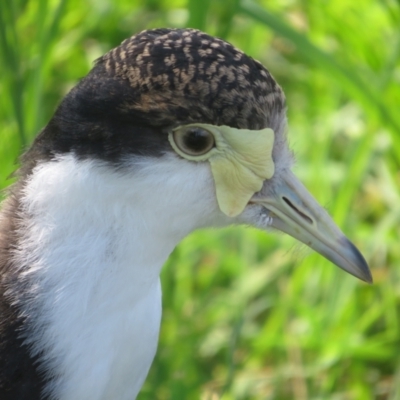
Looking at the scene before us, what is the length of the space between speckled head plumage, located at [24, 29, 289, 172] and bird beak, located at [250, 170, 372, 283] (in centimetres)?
21

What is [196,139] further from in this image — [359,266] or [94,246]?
[359,266]

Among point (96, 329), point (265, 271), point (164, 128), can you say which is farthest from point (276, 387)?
point (164, 128)

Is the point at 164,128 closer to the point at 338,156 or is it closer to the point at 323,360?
the point at 323,360

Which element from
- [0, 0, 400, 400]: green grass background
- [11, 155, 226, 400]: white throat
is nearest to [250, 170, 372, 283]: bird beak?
[11, 155, 226, 400]: white throat

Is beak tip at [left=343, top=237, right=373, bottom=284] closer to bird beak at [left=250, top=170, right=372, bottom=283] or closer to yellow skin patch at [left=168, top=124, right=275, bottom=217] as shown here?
bird beak at [left=250, top=170, right=372, bottom=283]

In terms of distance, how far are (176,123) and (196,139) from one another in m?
0.05

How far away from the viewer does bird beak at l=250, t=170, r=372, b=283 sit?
1.98 m

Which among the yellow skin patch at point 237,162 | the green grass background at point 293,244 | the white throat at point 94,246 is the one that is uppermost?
the yellow skin patch at point 237,162

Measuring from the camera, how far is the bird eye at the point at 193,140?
182cm

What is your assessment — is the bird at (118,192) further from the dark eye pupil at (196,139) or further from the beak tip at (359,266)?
the beak tip at (359,266)

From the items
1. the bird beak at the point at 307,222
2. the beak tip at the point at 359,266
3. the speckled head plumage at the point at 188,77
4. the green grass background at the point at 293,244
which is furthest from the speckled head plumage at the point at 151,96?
the green grass background at the point at 293,244

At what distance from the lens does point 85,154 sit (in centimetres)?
180

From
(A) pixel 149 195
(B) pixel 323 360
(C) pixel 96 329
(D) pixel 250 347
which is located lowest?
(D) pixel 250 347

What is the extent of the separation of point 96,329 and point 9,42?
3.28ft
